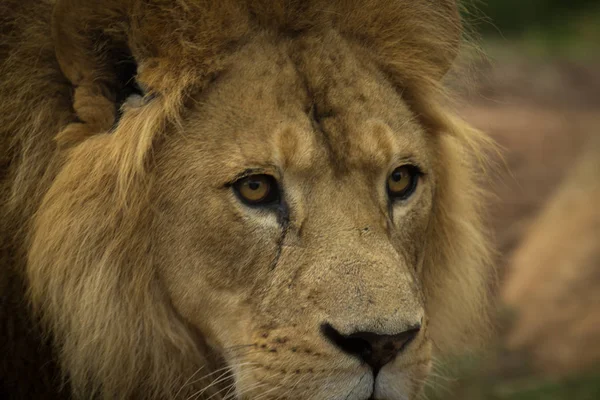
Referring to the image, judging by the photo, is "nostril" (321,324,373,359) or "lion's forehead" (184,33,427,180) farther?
"lion's forehead" (184,33,427,180)

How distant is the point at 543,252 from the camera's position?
23.2 feet

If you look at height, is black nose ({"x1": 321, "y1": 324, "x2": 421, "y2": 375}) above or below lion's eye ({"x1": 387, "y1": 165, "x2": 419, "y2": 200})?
below

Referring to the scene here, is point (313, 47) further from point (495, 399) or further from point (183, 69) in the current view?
point (495, 399)

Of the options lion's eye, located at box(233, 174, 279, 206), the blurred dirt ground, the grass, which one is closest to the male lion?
lion's eye, located at box(233, 174, 279, 206)

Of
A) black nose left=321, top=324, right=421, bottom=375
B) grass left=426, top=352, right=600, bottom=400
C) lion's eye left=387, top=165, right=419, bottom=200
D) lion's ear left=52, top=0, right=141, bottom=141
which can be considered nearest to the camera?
black nose left=321, top=324, right=421, bottom=375

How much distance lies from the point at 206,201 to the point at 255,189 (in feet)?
Answer: 0.52

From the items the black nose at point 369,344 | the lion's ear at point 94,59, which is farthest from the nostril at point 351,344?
the lion's ear at point 94,59

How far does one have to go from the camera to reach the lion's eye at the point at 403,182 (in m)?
3.63

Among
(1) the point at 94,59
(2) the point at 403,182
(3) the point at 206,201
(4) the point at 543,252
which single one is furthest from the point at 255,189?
(4) the point at 543,252

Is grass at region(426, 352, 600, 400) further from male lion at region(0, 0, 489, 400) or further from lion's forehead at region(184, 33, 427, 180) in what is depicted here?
lion's forehead at region(184, 33, 427, 180)

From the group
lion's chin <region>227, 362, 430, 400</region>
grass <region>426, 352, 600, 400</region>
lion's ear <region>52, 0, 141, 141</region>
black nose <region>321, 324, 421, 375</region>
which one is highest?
lion's ear <region>52, 0, 141, 141</region>

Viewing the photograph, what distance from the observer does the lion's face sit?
10.5 feet

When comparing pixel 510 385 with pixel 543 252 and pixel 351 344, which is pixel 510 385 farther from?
pixel 351 344

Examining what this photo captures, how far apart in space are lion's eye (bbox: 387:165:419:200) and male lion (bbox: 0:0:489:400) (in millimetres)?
16
